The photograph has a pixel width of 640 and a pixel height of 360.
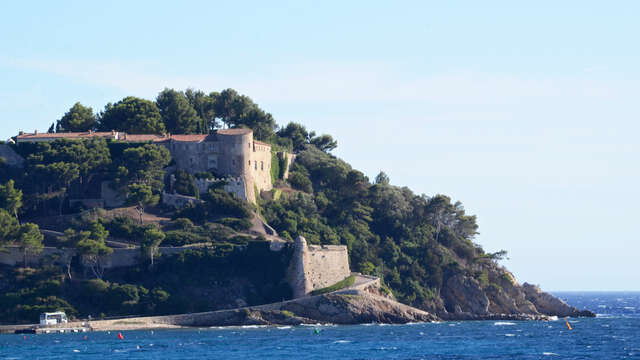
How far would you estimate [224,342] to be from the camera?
77.7 m

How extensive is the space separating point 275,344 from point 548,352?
18.5 m

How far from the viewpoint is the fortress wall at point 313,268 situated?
9412cm

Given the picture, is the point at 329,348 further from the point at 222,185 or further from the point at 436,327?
the point at 222,185

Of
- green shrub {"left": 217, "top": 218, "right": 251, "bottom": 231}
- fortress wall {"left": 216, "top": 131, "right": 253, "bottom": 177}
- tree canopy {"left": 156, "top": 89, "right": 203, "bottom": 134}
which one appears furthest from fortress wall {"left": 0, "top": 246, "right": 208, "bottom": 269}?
tree canopy {"left": 156, "top": 89, "right": 203, "bottom": 134}

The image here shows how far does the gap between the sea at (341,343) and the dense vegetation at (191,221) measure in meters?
5.93

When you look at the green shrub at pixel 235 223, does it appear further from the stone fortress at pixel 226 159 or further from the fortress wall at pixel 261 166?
the fortress wall at pixel 261 166

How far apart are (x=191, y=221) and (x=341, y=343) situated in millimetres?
29000

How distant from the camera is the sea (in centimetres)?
6969

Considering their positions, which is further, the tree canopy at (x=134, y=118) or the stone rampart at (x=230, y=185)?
the tree canopy at (x=134, y=118)

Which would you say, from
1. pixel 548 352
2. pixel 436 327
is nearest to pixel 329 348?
pixel 548 352

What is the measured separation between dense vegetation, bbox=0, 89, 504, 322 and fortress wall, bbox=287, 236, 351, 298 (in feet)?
4.44

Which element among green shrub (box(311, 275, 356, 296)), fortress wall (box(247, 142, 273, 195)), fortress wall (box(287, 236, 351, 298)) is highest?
fortress wall (box(247, 142, 273, 195))

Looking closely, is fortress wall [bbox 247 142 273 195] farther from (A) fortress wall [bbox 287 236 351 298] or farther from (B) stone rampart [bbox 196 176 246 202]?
(A) fortress wall [bbox 287 236 351 298]

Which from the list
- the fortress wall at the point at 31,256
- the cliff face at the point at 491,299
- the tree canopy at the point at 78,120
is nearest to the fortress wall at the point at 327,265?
the cliff face at the point at 491,299
